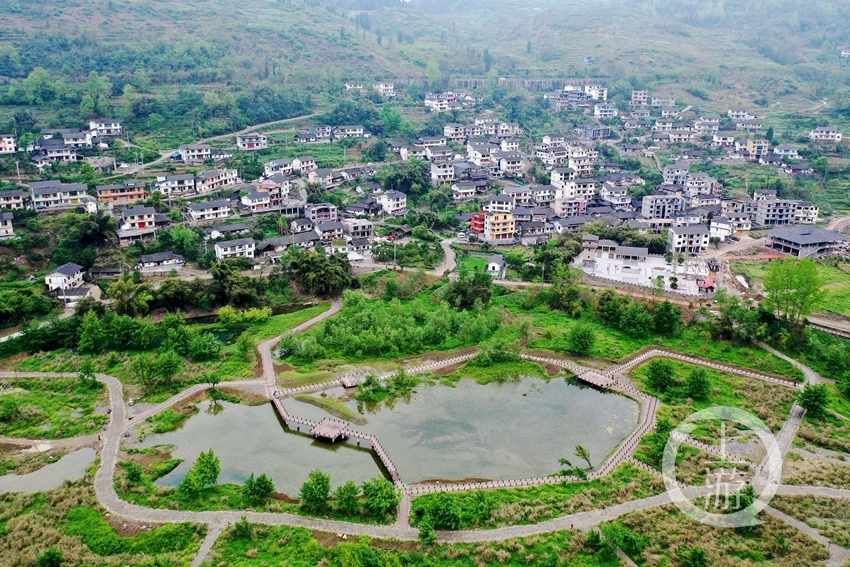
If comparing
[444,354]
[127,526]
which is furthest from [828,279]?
[127,526]

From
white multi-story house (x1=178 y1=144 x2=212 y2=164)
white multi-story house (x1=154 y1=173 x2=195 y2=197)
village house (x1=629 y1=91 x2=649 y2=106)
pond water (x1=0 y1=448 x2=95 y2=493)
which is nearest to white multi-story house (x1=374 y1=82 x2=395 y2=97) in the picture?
white multi-story house (x1=178 y1=144 x2=212 y2=164)

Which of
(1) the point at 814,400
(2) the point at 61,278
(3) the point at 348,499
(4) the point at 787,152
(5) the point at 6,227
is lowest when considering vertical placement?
(3) the point at 348,499

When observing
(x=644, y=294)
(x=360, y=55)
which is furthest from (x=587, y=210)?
(x=360, y=55)

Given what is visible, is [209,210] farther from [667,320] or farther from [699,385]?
[699,385]

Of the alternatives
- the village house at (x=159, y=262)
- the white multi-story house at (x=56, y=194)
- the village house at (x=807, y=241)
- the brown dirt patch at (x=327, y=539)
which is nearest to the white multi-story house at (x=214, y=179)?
the white multi-story house at (x=56, y=194)

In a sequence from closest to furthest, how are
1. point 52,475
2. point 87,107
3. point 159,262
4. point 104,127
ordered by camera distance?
point 52,475 < point 159,262 < point 104,127 < point 87,107

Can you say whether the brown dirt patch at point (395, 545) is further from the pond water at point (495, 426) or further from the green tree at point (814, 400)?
the green tree at point (814, 400)

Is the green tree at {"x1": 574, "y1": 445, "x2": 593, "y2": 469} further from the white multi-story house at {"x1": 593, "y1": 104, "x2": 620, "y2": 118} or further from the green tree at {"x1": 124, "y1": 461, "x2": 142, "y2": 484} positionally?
the white multi-story house at {"x1": 593, "y1": 104, "x2": 620, "y2": 118}
